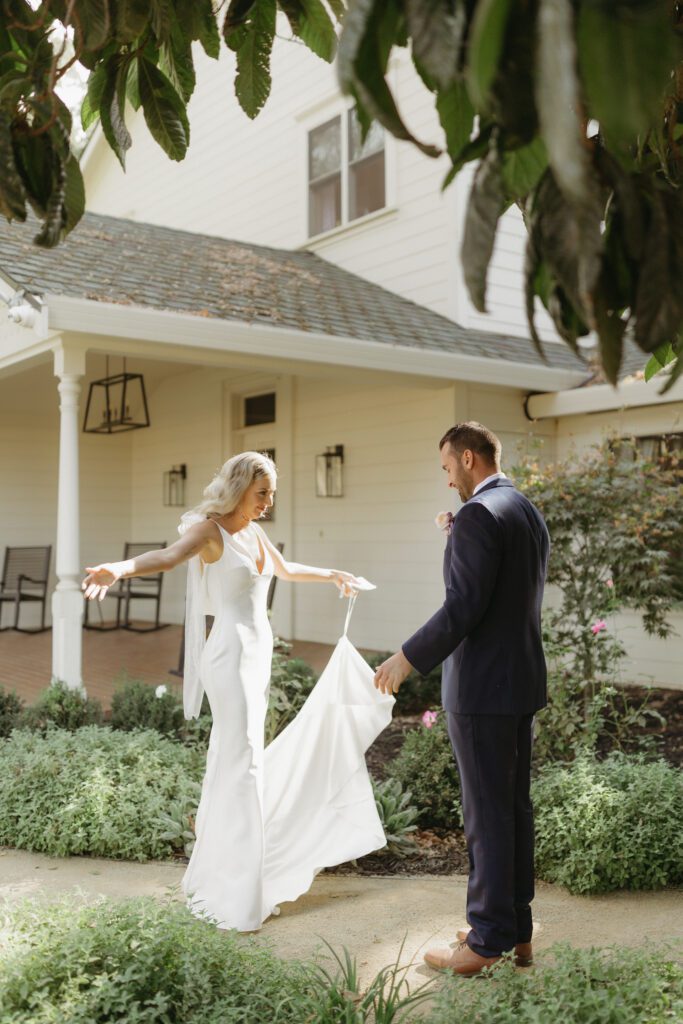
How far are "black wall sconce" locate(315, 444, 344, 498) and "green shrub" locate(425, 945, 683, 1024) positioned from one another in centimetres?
784

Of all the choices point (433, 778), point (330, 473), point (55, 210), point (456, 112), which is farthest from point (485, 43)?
point (330, 473)

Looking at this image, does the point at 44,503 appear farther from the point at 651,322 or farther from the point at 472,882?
the point at 651,322

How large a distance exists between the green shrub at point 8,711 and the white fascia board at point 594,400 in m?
5.38

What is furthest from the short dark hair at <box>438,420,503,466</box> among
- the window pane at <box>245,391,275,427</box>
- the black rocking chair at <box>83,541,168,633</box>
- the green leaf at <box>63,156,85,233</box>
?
the black rocking chair at <box>83,541,168,633</box>

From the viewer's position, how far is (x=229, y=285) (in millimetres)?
9141

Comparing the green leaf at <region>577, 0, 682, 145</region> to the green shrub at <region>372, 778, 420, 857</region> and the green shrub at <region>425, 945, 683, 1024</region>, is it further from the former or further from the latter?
the green shrub at <region>372, 778, 420, 857</region>

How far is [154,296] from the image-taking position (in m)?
7.92

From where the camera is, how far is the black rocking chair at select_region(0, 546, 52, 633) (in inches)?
480

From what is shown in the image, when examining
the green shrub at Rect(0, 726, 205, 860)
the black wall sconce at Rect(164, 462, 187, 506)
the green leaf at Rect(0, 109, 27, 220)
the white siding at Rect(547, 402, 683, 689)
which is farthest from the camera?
the black wall sconce at Rect(164, 462, 187, 506)

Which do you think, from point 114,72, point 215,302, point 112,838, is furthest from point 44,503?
point 114,72

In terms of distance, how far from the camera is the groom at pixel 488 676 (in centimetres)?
329

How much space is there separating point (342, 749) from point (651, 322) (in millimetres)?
3812

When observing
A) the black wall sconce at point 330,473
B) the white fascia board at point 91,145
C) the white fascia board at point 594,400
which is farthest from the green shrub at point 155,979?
the white fascia board at point 91,145

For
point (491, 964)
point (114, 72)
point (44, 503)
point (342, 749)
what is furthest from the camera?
point (44, 503)
